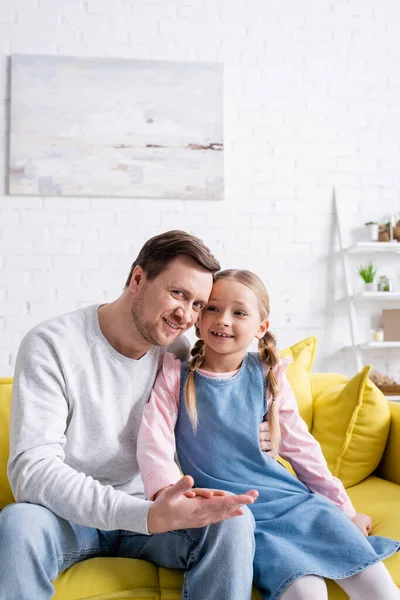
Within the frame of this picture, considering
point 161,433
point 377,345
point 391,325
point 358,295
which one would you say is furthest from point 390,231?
point 161,433

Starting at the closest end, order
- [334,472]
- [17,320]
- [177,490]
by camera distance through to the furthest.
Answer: [177,490] → [334,472] → [17,320]

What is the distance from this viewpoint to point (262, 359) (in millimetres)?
1886

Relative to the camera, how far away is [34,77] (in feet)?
12.2

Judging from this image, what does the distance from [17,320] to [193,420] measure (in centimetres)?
214

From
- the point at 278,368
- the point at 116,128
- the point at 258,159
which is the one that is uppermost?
the point at 116,128

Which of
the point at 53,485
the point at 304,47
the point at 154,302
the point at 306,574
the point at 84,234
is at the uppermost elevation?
the point at 304,47

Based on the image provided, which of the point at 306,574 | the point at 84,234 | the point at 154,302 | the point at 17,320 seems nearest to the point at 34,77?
the point at 84,234

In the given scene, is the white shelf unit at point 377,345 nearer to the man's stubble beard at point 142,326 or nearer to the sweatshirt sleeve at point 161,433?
the sweatshirt sleeve at point 161,433

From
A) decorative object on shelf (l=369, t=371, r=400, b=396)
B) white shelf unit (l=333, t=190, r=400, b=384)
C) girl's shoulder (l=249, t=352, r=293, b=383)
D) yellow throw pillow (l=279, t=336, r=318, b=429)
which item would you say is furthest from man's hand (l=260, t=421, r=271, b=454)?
white shelf unit (l=333, t=190, r=400, b=384)

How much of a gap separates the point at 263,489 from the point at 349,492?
1.69 ft

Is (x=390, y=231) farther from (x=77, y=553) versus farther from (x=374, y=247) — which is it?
(x=77, y=553)

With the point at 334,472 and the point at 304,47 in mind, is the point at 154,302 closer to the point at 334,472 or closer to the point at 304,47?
the point at 334,472

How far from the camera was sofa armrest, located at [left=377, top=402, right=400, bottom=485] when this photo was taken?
215cm

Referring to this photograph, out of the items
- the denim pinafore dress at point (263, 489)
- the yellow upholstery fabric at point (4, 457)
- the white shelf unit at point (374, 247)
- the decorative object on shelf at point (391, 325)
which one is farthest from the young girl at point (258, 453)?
the decorative object on shelf at point (391, 325)
